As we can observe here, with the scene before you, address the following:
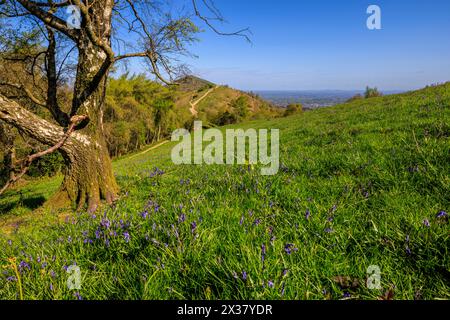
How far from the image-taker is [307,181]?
4.54m

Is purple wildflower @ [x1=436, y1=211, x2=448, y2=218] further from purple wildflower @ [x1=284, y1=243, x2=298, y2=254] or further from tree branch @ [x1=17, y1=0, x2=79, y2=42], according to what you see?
tree branch @ [x1=17, y1=0, x2=79, y2=42]

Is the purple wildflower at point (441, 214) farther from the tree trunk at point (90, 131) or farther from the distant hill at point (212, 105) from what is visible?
the distant hill at point (212, 105)

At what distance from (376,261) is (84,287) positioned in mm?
2430

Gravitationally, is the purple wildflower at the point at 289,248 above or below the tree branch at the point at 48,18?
below

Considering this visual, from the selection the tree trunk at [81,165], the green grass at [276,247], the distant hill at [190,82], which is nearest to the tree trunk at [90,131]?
the tree trunk at [81,165]

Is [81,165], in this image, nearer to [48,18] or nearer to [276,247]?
[48,18]

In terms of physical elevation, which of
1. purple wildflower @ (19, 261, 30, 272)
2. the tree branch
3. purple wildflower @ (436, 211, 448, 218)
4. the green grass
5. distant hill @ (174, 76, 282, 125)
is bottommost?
purple wildflower @ (19, 261, 30, 272)

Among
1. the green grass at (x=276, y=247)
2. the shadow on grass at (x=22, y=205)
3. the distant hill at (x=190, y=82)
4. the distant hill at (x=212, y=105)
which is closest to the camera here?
the green grass at (x=276, y=247)

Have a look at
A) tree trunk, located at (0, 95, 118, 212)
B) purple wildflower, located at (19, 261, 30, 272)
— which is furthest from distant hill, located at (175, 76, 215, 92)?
purple wildflower, located at (19, 261, 30, 272)

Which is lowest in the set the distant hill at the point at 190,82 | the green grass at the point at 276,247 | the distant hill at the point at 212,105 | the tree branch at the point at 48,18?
the green grass at the point at 276,247

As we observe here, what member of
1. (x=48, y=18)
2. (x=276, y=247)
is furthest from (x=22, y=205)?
(x=276, y=247)
